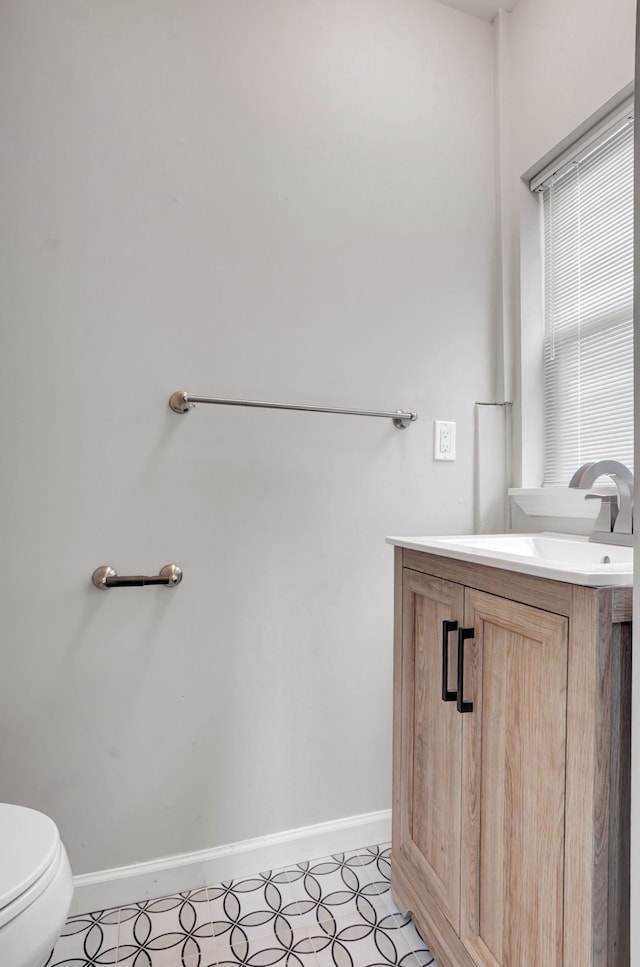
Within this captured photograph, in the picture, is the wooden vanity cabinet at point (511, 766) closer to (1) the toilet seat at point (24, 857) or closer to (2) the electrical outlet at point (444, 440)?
(2) the electrical outlet at point (444, 440)

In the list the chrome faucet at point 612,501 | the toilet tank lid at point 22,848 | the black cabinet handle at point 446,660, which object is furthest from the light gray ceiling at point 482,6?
the toilet tank lid at point 22,848

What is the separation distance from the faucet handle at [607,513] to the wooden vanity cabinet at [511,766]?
415 millimetres

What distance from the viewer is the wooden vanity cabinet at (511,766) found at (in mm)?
747

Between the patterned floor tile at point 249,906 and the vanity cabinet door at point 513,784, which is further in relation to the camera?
the patterned floor tile at point 249,906

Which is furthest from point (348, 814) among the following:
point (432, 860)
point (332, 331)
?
point (332, 331)

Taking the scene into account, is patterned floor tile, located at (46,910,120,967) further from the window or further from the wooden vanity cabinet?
the window

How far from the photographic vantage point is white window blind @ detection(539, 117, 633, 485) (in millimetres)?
1465

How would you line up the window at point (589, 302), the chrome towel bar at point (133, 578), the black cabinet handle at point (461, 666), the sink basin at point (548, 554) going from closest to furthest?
the sink basin at point (548, 554), the black cabinet handle at point (461, 666), the chrome towel bar at point (133, 578), the window at point (589, 302)

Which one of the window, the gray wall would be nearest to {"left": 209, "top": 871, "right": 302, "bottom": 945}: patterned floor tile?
the gray wall

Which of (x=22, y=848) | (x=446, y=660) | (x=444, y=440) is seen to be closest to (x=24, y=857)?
(x=22, y=848)

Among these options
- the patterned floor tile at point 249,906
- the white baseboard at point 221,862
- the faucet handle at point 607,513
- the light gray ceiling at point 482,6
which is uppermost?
the light gray ceiling at point 482,6

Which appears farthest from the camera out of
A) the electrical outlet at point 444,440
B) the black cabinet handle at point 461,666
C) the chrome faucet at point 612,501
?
the electrical outlet at point 444,440

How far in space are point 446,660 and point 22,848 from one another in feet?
2.62

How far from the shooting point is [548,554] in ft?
4.66
